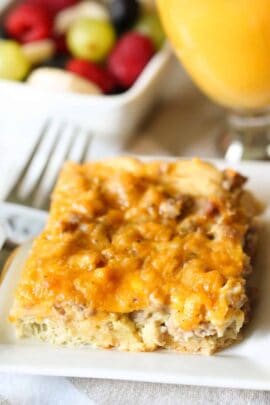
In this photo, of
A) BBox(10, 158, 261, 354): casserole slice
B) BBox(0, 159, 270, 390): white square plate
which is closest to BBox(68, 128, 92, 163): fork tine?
BBox(10, 158, 261, 354): casserole slice

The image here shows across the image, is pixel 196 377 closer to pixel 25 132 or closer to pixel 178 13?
pixel 178 13

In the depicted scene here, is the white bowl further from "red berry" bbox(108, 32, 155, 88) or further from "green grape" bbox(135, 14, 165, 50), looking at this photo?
"green grape" bbox(135, 14, 165, 50)

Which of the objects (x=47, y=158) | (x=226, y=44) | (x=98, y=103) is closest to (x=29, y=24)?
(x=98, y=103)

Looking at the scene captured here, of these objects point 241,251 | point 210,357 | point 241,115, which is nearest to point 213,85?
point 241,115

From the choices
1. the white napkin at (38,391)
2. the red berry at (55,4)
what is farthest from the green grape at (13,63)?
the white napkin at (38,391)

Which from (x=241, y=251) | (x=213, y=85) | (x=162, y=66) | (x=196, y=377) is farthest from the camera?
(x=162, y=66)

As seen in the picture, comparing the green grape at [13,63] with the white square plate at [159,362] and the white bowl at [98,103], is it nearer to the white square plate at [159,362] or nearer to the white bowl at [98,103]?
the white bowl at [98,103]

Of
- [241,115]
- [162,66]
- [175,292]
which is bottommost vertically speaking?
[241,115]
